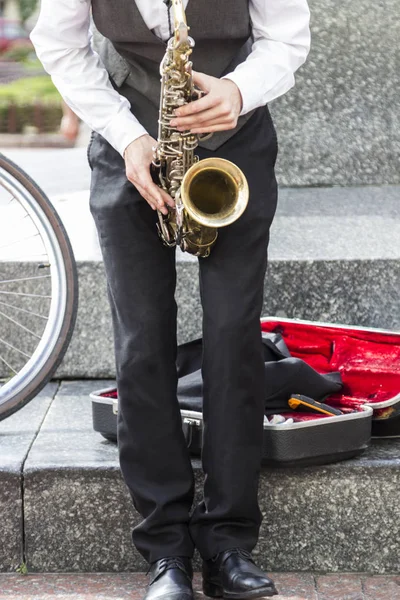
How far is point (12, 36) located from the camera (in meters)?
19.8

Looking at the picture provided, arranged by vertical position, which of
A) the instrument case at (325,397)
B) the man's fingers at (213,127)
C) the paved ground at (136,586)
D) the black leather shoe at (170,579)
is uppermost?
the man's fingers at (213,127)

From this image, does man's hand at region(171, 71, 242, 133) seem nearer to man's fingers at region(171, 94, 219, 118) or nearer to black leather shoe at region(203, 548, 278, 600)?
man's fingers at region(171, 94, 219, 118)

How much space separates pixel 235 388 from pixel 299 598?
0.58 m

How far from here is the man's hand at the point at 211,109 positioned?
7.62ft

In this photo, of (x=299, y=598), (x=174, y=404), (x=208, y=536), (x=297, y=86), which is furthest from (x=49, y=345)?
(x=297, y=86)

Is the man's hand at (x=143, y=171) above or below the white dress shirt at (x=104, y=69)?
below

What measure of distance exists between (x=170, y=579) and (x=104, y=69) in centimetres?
120

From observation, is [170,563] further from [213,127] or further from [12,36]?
[12,36]

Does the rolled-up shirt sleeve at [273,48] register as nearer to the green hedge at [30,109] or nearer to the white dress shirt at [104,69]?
the white dress shirt at [104,69]

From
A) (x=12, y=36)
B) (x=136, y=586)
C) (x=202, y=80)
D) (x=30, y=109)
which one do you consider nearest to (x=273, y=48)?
(x=202, y=80)

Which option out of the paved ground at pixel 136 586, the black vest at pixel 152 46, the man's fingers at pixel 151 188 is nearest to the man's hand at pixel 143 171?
the man's fingers at pixel 151 188

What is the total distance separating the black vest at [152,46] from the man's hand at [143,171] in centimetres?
Answer: 10

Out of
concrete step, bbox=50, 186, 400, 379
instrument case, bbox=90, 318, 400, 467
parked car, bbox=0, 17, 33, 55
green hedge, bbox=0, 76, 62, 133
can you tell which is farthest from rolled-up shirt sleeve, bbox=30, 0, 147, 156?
parked car, bbox=0, 17, 33, 55

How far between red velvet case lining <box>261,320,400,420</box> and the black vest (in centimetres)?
90
